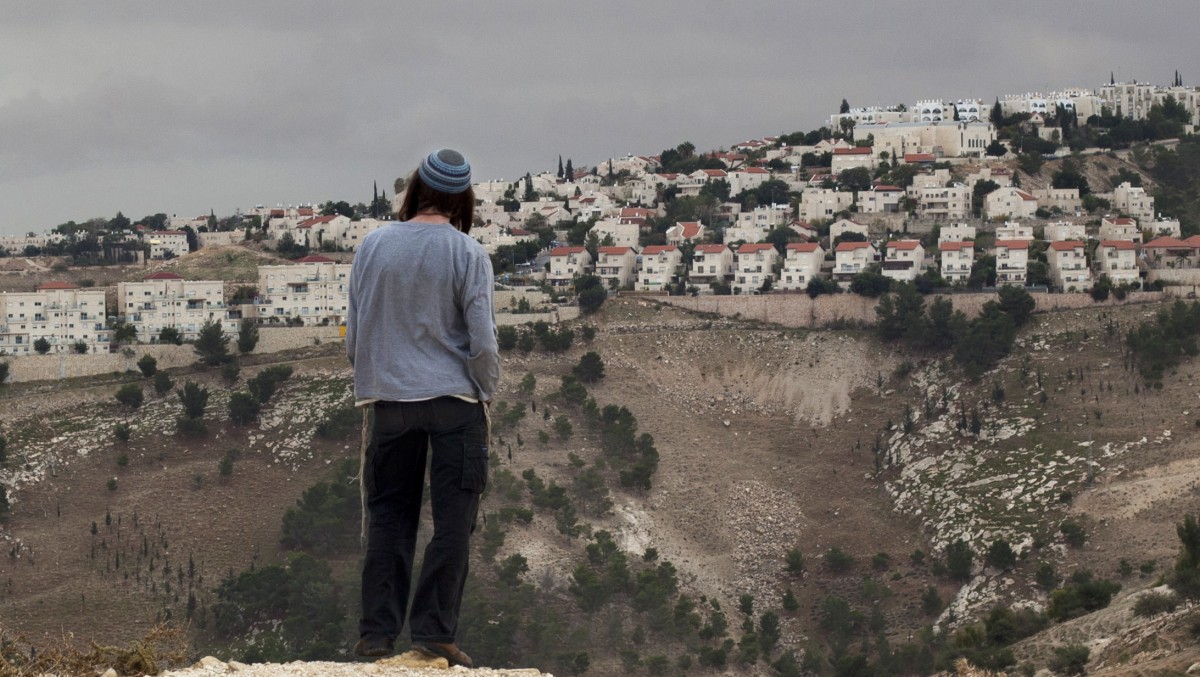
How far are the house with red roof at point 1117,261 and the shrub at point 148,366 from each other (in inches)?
1116

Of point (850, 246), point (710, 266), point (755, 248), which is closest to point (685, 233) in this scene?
point (710, 266)

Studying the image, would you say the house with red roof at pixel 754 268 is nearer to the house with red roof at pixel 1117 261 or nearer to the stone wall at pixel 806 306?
the stone wall at pixel 806 306

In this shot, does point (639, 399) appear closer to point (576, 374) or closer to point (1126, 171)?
point (576, 374)

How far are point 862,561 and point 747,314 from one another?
15848 mm

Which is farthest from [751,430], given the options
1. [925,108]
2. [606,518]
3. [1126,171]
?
[925,108]

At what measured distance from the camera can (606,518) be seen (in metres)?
49.0

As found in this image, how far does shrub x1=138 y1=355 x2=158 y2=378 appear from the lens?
58969 mm

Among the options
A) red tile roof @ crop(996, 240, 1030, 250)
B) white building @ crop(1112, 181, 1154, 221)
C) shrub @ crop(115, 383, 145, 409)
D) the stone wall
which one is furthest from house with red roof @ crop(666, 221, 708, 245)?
shrub @ crop(115, 383, 145, 409)

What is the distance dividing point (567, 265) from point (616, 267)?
1886mm

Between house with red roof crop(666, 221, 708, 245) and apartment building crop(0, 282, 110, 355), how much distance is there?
66.9 ft

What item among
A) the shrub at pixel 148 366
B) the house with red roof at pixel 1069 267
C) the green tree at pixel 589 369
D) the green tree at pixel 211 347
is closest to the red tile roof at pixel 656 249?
the green tree at pixel 589 369

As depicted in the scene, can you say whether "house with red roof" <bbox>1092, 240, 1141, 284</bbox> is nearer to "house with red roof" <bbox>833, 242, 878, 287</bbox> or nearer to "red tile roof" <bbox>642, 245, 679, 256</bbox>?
"house with red roof" <bbox>833, 242, 878, 287</bbox>

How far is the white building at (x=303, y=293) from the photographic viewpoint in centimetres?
6278

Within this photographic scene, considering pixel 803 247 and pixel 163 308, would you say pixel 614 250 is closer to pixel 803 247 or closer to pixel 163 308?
pixel 803 247
